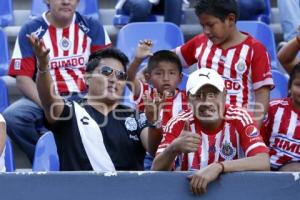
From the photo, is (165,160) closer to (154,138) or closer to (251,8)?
(154,138)

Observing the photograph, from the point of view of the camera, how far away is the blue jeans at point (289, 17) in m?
6.29

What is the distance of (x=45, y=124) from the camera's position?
5.48m

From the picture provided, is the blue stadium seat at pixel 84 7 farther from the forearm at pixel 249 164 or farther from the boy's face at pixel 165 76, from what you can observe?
the forearm at pixel 249 164

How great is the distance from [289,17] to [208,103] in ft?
6.99

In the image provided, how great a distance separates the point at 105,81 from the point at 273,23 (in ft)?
7.72

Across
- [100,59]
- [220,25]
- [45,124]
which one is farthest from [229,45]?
[45,124]

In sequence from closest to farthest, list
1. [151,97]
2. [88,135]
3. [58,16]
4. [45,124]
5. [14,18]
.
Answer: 1. [151,97]
2. [88,135]
3. [45,124]
4. [58,16]
5. [14,18]

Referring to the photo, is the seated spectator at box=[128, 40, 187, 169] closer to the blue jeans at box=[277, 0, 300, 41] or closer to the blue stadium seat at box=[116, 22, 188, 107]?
the blue stadium seat at box=[116, 22, 188, 107]

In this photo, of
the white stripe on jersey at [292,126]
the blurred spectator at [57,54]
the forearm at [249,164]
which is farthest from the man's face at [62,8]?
the forearm at [249,164]

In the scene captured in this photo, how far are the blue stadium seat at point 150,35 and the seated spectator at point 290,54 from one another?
1.06 meters

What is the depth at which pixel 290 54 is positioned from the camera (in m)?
5.20

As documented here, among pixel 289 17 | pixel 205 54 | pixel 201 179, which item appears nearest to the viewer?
pixel 201 179

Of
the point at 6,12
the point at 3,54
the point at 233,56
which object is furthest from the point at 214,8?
the point at 6,12

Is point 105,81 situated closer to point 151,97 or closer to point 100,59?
point 100,59
